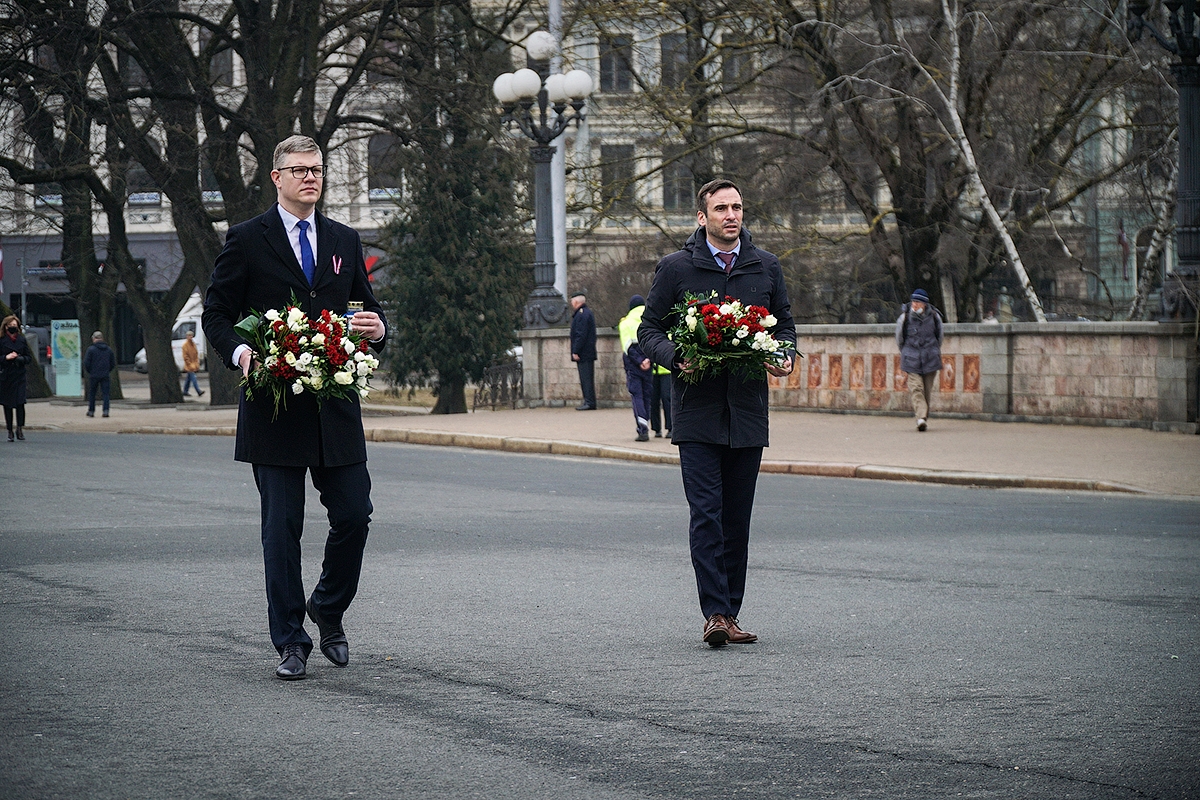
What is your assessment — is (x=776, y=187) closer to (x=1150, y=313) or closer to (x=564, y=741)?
(x=1150, y=313)

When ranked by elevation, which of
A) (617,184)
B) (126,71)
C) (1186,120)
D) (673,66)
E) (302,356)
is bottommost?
(302,356)

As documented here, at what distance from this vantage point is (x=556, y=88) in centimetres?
2433

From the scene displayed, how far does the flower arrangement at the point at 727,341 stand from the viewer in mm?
6465

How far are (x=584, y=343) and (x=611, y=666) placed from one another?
19.0 m

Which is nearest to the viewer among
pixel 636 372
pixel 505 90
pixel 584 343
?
pixel 636 372

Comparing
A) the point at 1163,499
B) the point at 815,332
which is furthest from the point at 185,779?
the point at 815,332

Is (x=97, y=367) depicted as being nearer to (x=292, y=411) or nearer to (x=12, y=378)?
(x=12, y=378)

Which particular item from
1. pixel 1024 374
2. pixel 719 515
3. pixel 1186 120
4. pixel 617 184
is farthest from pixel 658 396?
pixel 719 515

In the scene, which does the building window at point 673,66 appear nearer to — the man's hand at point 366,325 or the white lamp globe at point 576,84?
the white lamp globe at point 576,84

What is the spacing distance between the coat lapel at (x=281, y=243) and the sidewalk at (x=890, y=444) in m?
10.4

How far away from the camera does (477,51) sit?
29703 mm

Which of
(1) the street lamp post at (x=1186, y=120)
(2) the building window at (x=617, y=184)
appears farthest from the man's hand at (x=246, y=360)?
(2) the building window at (x=617, y=184)

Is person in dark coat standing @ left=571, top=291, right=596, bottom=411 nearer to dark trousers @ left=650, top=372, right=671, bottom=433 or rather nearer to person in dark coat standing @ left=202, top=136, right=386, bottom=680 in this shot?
dark trousers @ left=650, top=372, right=671, bottom=433

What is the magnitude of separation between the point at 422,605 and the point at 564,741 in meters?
2.83
